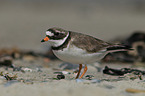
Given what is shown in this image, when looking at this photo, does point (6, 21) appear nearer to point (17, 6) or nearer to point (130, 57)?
point (17, 6)

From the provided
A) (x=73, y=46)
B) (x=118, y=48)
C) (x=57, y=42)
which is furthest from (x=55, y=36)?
(x=118, y=48)

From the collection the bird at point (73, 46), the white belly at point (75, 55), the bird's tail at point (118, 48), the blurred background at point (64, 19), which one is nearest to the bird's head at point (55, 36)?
the bird at point (73, 46)

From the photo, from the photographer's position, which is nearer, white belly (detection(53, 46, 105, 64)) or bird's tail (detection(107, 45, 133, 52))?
white belly (detection(53, 46, 105, 64))

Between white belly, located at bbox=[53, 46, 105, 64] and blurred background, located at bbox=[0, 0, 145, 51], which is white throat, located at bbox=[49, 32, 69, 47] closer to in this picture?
white belly, located at bbox=[53, 46, 105, 64]

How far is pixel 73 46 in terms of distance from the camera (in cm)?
373

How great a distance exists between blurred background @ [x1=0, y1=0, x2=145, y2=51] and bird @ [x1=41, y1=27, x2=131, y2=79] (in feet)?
18.0

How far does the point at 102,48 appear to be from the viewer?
397 cm

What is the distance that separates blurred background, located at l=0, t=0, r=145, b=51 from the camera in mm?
12023

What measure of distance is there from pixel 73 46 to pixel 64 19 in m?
13.7

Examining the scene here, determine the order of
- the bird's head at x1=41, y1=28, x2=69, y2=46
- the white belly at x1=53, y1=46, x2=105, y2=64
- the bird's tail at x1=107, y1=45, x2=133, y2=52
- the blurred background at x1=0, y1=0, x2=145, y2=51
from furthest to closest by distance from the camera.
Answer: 1. the blurred background at x1=0, y1=0, x2=145, y2=51
2. the bird's tail at x1=107, y1=45, x2=133, y2=52
3. the bird's head at x1=41, y1=28, x2=69, y2=46
4. the white belly at x1=53, y1=46, x2=105, y2=64

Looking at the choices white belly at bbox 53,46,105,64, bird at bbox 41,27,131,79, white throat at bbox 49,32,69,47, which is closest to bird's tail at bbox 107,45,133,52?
Answer: bird at bbox 41,27,131,79

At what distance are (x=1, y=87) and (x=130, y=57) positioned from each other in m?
4.89

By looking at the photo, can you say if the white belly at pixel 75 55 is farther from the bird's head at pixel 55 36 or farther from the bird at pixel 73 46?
the bird's head at pixel 55 36

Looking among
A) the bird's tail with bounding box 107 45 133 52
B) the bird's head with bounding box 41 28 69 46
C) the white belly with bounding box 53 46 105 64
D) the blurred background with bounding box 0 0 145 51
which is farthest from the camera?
the blurred background with bounding box 0 0 145 51
